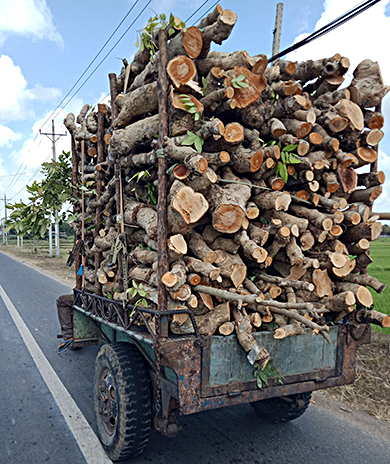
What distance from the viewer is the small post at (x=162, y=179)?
3008mm

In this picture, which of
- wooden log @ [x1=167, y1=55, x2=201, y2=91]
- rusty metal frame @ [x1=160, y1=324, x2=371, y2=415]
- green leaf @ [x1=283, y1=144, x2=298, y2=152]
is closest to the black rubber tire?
rusty metal frame @ [x1=160, y1=324, x2=371, y2=415]

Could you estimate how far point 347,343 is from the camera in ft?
11.1

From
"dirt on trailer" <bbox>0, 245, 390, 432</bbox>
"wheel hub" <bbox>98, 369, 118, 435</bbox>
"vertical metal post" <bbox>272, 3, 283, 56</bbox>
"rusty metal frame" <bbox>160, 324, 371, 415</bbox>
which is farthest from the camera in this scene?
"vertical metal post" <bbox>272, 3, 283, 56</bbox>

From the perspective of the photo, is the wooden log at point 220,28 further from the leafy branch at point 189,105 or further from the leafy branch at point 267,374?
the leafy branch at point 267,374

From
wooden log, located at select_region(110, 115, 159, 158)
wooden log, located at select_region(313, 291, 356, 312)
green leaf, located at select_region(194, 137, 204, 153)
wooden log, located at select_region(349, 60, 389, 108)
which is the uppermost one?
wooden log, located at select_region(349, 60, 389, 108)

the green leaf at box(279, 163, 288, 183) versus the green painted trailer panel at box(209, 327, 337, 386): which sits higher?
the green leaf at box(279, 163, 288, 183)

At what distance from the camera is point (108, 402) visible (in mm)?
3367

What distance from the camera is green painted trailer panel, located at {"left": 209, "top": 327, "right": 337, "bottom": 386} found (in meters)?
2.84

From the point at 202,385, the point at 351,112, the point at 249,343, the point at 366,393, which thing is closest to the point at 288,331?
the point at 249,343

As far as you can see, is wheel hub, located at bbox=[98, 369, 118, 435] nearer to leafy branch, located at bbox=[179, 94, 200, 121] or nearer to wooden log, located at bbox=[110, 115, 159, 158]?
wooden log, located at bbox=[110, 115, 159, 158]

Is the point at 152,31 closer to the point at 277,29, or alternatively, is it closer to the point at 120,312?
the point at 120,312

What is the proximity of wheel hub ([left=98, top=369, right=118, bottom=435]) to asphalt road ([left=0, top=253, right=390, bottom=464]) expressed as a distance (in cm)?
30

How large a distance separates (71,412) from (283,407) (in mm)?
2310

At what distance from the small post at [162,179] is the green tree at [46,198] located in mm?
2777
